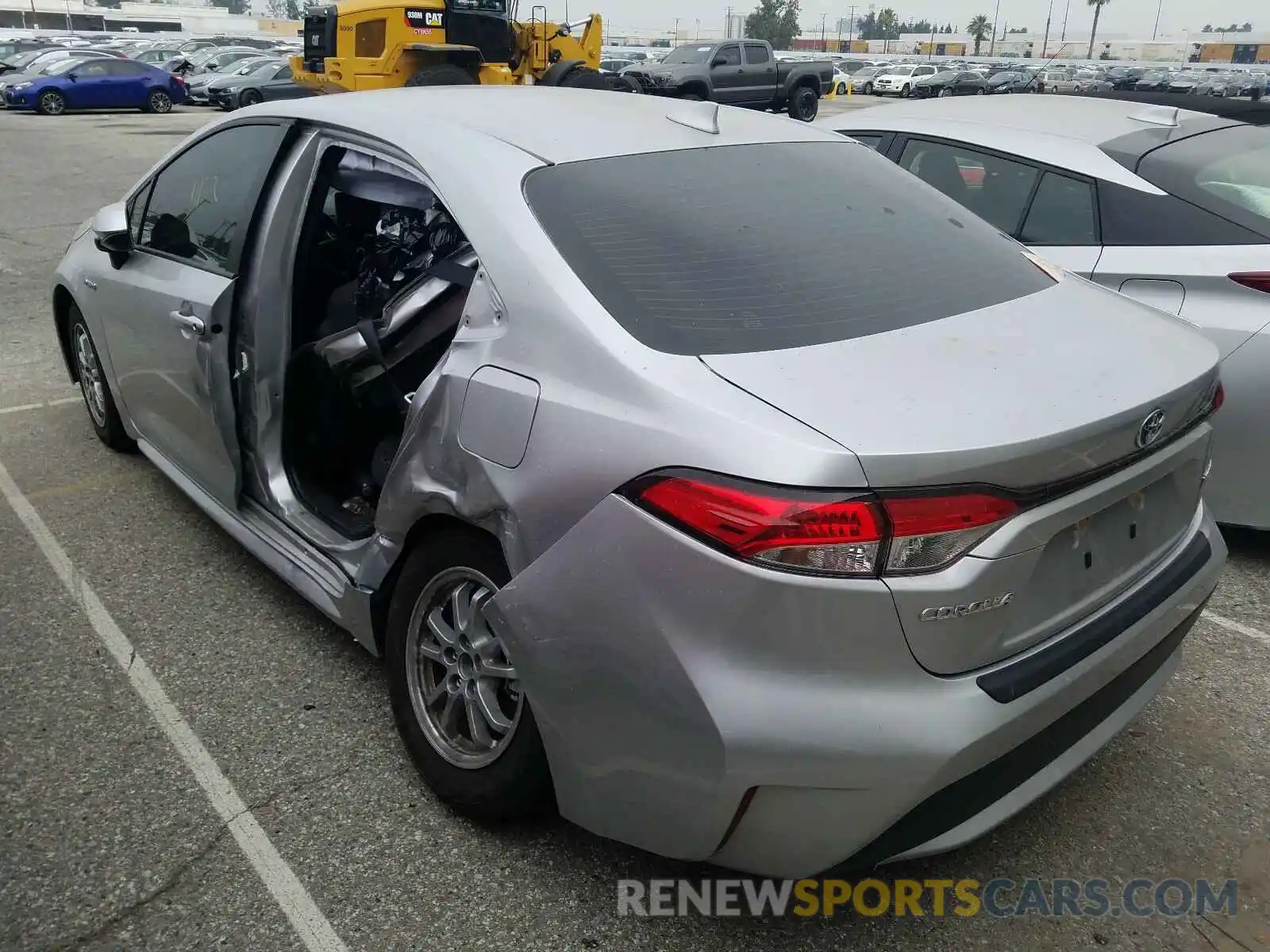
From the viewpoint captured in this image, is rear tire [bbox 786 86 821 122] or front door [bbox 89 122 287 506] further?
rear tire [bbox 786 86 821 122]

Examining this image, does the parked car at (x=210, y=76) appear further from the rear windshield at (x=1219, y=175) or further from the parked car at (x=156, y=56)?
the rear windshield at (x=1219, y=175)

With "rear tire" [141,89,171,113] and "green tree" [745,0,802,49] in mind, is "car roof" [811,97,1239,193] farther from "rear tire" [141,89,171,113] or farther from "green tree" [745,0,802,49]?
"green tree" [745,0,802,49]

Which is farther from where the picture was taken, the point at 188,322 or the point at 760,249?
the point at 188,322

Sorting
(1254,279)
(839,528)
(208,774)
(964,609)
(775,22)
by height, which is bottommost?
(208,774)

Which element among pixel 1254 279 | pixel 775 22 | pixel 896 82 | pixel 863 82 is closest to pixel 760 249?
pixel 1254 279

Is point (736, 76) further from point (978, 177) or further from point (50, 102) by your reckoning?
point (978, 177)

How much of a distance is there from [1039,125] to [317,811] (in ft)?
13.2

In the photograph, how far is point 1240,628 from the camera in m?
3.53

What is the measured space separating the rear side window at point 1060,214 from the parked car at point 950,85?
125ft

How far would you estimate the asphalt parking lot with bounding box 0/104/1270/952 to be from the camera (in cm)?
225

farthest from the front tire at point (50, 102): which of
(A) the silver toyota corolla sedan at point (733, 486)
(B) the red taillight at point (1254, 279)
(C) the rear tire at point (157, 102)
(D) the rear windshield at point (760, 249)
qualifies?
(B) the red taillight at point (1254, 279)

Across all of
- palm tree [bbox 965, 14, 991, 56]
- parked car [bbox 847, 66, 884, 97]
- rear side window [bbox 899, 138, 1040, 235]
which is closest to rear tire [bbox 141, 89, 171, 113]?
rear side window [bbox 899, 138, 1040, 235]

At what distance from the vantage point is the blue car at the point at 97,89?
2533cm

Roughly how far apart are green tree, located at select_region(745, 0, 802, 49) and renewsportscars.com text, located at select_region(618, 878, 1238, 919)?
103 metres
